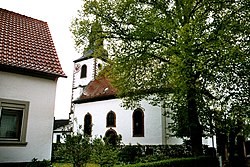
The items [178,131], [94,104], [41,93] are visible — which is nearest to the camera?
[41,93]

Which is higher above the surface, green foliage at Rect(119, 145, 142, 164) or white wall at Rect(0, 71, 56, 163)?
white wall at Rect(0, 71, 56, 163)

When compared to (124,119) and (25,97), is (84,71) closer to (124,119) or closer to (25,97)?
(124,119)

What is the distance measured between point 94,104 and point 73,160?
21.7 m

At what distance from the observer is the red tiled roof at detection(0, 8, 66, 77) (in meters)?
9.62

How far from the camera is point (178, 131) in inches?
717

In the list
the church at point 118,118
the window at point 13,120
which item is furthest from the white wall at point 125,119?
the window at point 13,120

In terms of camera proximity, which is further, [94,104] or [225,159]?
[94,104]

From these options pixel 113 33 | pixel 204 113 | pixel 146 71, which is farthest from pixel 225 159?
pixel 113 33

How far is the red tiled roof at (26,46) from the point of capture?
31.6 feet

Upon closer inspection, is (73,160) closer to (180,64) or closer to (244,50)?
(180,64)

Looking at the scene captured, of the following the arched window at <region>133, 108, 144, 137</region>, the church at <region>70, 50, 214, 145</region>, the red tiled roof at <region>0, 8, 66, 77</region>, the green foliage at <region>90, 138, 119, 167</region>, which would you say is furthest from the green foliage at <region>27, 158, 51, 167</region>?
the arched window at <region>133, 108, 144, 137</region>

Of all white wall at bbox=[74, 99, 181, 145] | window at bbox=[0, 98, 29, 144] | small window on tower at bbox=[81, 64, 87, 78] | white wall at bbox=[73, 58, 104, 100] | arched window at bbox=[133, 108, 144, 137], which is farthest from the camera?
small window on tower at bbox=[81, 64, 87, 78]

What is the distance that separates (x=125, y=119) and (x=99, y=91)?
5960mm

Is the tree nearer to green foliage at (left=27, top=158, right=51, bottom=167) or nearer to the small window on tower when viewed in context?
green foliage at (left=27, top=158, right=51, bottom=167)
